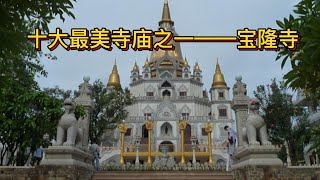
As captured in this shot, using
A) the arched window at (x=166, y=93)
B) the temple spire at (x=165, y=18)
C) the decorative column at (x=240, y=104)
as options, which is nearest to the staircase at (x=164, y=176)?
the decorative column at (x=240, y=104)

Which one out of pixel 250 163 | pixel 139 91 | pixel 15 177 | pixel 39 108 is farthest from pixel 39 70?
pixel 139 91

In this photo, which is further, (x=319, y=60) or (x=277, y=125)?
(x=277, y=125)

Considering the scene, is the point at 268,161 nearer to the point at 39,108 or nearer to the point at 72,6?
the point at 72,6

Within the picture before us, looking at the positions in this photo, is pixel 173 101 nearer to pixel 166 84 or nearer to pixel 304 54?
pixel 166 84

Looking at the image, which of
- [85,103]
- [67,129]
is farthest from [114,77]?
[67,129]

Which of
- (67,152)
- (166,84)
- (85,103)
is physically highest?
(166,84)

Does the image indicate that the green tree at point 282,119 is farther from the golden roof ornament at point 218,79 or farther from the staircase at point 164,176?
the golden roof ornament at point 218,79

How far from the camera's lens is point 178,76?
61031 millimetres

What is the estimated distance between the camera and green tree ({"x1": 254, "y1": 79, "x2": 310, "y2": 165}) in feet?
67.3

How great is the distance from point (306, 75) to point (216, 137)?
46948 mm

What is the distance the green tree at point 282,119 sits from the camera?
20516 mm

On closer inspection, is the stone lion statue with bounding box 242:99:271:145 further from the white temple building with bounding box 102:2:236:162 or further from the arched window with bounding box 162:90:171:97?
the arched window with bounding box 162:90:171:97

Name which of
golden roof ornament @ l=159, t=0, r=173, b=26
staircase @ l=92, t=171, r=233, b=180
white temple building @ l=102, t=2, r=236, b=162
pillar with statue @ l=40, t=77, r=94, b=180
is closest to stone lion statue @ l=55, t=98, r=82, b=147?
pillar with statue @ l=40, t=77, r=94, b=180

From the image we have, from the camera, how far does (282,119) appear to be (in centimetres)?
2047
